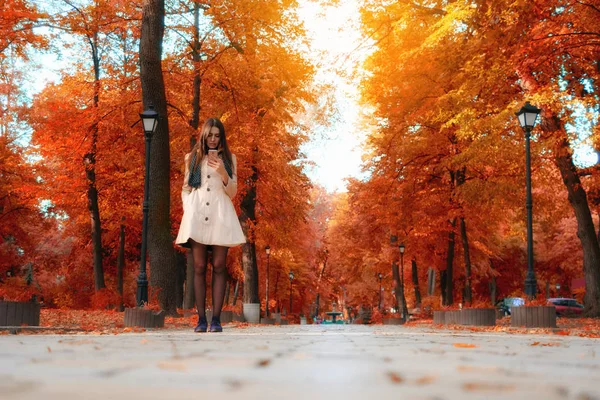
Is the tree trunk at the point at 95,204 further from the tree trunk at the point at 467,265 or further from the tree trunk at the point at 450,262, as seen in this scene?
the tree trunk at the point at 450,262

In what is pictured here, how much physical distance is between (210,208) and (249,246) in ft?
55.9

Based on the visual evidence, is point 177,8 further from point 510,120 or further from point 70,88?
point 510,120

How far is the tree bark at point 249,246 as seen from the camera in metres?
24.6

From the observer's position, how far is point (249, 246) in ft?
81.9

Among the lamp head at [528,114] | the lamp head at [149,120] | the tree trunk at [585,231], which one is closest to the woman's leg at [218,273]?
the lamp head at [149,120]

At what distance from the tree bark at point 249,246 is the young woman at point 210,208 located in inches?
635

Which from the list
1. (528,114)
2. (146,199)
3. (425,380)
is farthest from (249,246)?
(425,380)

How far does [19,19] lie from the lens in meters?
18.8

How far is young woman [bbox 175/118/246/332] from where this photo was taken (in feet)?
26.0

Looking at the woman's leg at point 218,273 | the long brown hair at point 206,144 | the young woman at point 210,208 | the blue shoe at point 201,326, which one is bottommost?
the blue shoe at point 201,326

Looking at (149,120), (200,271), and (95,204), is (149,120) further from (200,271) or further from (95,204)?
(95,204)

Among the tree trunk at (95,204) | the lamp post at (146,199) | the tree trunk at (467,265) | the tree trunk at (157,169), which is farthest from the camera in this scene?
the tree trunk at (95,204)

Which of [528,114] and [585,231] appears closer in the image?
[528,114]

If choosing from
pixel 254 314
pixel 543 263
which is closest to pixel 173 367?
pixel 254 314
